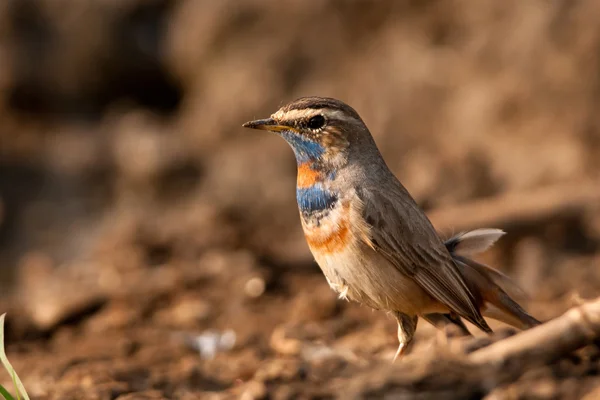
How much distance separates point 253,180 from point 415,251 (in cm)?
686

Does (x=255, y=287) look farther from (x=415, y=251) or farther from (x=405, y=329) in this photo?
(x=415, y=251)

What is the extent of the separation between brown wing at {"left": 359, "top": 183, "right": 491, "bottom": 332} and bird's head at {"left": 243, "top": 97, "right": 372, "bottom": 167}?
0.32 meters

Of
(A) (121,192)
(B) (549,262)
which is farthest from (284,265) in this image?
(A) (121,192)

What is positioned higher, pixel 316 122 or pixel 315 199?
pixel 316 122

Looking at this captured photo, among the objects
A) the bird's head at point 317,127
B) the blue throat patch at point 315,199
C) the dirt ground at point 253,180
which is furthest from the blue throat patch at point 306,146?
the dirt ground at point 253,180

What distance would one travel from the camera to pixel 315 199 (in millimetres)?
4879

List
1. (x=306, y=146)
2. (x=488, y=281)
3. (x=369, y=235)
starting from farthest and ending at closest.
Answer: (x=488, y=281) < (x=306, y=146) < (x=369, y=235)

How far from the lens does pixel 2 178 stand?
40.5ft

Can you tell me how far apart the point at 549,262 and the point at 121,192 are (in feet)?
21.4

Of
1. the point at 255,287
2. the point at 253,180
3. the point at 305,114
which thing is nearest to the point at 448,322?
the point at 305,114

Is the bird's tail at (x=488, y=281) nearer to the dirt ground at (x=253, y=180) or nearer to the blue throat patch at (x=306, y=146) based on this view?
the dirt ground at (x=253, y=180)

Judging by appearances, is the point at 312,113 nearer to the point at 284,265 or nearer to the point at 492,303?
the point at 492,303

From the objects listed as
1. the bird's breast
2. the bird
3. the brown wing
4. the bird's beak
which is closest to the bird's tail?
the bird

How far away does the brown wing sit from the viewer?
4.85 m
